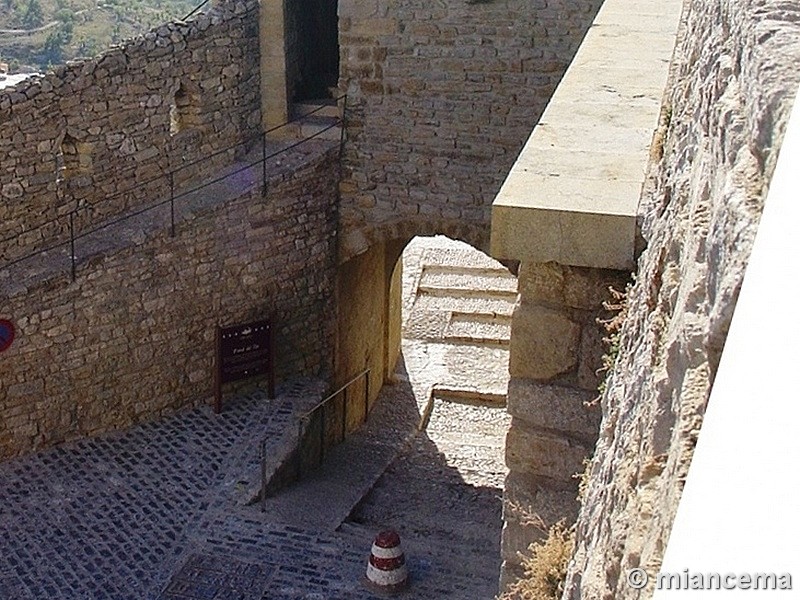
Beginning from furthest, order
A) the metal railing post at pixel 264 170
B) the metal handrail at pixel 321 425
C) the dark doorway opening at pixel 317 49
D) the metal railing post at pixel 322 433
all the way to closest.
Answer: the dark doorway opening at pixel 317 49, the metal railing post at pixel 322 433, the metal railing post at pixel 264 170, the metal handrail at pixel 321 425

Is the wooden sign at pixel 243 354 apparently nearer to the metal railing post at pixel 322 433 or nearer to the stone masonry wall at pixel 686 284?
the metal railing post at pixel 322 433

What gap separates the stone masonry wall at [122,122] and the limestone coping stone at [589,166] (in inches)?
177

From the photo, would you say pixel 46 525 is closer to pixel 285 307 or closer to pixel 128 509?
pixel 128 509

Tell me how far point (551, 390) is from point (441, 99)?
6.11 meters

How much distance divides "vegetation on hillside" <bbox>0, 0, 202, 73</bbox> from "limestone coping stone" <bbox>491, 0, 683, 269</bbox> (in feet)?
110

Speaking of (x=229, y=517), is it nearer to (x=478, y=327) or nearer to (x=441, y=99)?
(x=441, y=99)

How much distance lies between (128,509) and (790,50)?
7224 millimetres

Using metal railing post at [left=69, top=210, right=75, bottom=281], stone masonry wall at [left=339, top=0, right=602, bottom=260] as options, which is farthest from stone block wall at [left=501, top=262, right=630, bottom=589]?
stone masonry wall at [left=339, top=0, right=602, bottom=260]

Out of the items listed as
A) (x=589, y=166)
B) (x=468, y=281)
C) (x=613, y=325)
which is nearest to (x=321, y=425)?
(x=468, y=281)

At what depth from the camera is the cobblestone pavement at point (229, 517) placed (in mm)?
7551

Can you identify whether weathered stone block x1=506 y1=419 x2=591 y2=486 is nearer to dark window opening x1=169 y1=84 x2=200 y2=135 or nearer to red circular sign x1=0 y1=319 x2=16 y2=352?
red circular sign x1=0 y1=319 x2=16 y2=352

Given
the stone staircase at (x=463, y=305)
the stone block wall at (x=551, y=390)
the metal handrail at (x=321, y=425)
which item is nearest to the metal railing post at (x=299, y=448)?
the metal handrail at (x=321, y=425)

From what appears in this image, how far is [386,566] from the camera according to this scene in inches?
300

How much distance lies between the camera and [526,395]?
13.0ft
